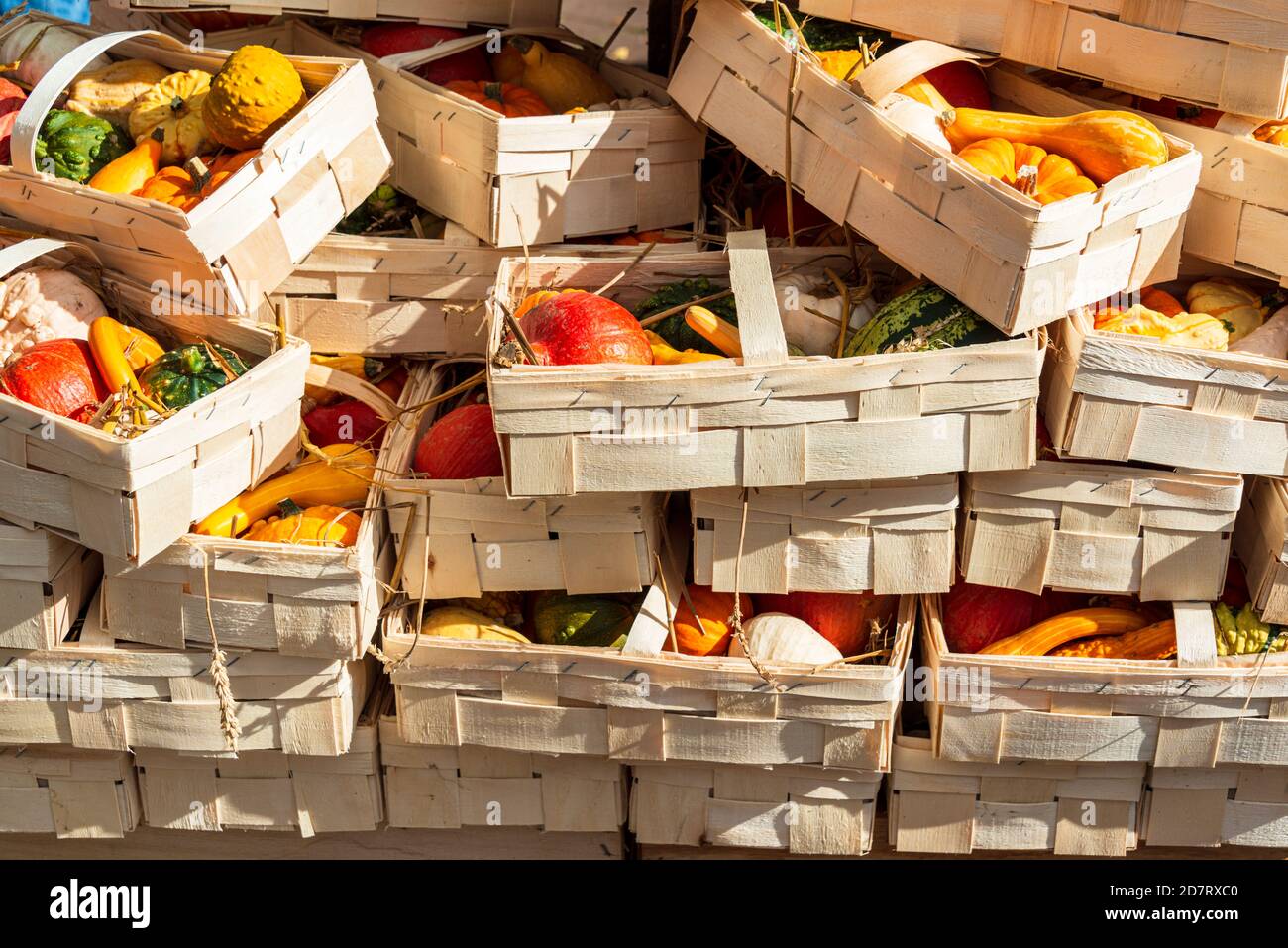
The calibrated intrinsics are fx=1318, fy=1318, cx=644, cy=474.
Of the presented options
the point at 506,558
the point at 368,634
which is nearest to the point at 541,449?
the point at 506,558

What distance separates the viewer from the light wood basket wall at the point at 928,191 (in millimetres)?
2193

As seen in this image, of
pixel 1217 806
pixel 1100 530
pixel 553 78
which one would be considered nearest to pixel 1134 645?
pixel 1100 530

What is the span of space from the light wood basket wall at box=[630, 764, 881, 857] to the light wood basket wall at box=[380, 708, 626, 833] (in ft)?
0.26

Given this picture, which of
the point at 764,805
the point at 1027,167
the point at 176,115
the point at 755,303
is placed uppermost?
the point at 1027,167

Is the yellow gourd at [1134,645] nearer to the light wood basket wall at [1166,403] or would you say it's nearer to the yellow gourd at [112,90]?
the light wood basket wall at [1166,403]

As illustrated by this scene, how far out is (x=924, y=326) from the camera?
2.32m

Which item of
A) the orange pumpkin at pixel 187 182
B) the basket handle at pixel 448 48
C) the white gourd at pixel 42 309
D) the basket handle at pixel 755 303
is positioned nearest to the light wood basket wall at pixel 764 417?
the basket handle at pixel 755 303

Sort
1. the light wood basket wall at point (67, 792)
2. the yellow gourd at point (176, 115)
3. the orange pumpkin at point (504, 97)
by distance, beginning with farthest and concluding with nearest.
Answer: the orange pumpkin at point (504, 97), the yellow gourd at point (176, 115), the light wood basket wall at point (67, 792)

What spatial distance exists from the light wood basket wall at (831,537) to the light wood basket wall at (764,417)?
94mm

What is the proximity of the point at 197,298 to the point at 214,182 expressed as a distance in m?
0.26

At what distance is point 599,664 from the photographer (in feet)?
7.80

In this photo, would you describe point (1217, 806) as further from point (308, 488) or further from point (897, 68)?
point (308, 488)

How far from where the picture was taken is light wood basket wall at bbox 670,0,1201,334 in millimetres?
2193

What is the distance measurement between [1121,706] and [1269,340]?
0.74 m
